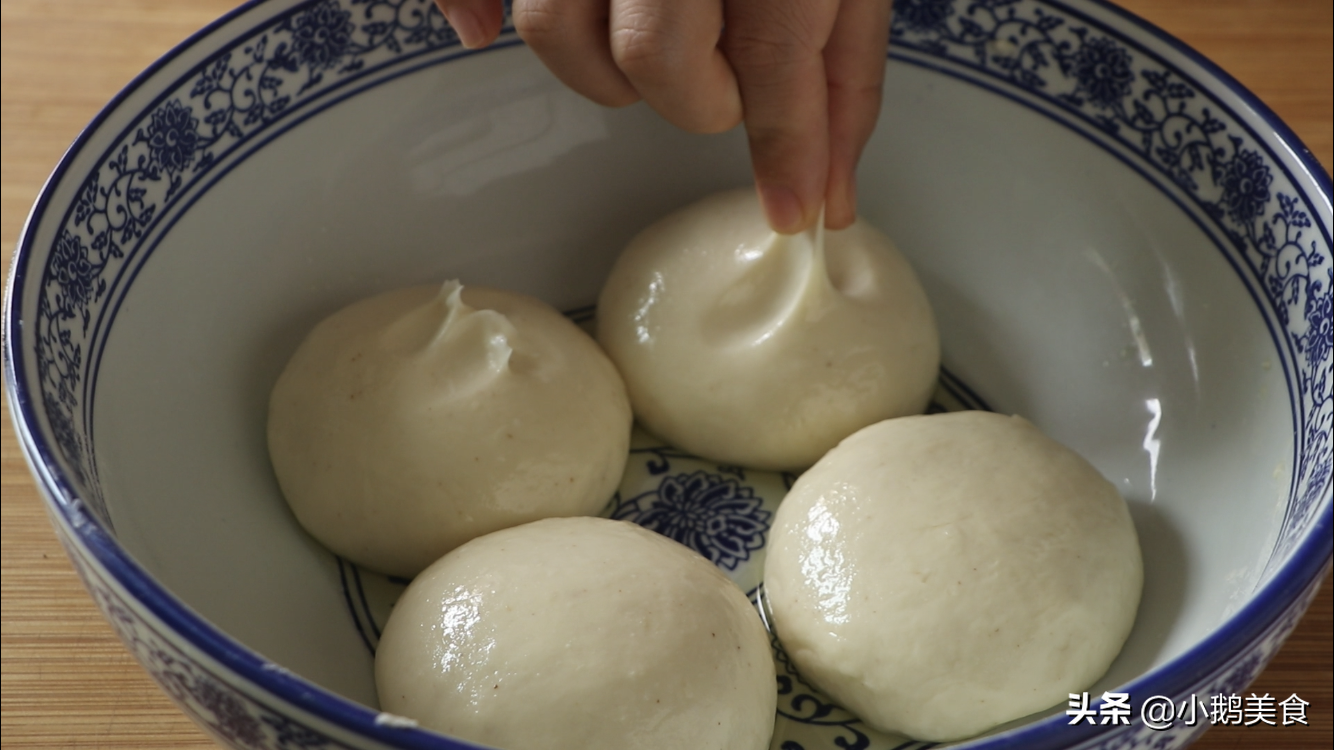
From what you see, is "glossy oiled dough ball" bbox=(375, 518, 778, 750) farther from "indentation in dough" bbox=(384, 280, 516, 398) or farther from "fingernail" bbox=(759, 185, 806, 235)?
"fingernail" bbox=(759, 185, 806, 235)

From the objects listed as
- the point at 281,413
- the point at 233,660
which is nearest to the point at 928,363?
the point at 281,413

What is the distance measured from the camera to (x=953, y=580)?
2.73 feet

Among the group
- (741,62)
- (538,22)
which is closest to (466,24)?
(538,22)

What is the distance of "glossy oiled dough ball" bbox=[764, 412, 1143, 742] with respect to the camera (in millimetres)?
818

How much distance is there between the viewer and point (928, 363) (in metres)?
1.10

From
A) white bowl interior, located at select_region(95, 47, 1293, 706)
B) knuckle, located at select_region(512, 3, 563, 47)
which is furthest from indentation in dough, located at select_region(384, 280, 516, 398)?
knuckle, located at select_region(512, 3, 563, 47)

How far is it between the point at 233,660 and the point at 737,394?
567 mm

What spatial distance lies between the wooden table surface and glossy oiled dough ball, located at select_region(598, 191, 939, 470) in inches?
16.1

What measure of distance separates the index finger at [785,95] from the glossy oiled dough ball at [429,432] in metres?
0.25

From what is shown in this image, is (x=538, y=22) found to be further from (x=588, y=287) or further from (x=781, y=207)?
(x=588, y=287)

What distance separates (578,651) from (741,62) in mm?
482

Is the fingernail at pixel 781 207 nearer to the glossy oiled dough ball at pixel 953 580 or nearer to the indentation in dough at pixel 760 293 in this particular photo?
the indentation in dough at pixel 760 293

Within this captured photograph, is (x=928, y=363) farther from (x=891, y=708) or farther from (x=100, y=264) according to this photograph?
(x=100, y=264)

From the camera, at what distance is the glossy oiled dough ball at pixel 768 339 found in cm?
104
